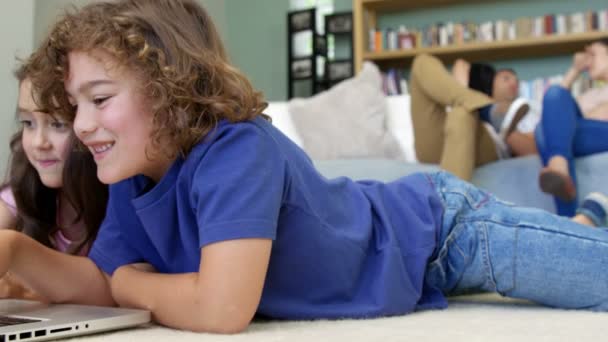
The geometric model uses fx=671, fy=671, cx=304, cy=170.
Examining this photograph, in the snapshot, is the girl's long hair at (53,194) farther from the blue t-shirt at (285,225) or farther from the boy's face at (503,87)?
the boy's face at (503,87)

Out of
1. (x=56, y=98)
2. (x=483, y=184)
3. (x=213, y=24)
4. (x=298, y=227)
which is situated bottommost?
(x=483, y=184)

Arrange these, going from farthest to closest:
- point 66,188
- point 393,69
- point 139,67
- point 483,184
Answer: point 393,69 < point 483,184 < point 66,188 < point 139,67

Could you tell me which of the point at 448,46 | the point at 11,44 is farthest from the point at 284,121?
the point at 448,46

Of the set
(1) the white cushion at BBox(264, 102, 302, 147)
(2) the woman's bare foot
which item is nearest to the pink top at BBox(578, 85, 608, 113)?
(2) the woman's bare foot

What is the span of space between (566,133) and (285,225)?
1.55m

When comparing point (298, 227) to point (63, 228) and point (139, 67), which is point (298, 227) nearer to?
point (139, 67)

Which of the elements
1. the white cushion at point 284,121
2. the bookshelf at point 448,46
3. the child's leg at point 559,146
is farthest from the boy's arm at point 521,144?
the bookshelf at point 448,46

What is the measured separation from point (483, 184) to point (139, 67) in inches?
70.2

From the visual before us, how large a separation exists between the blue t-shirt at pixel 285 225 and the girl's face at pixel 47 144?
27cm

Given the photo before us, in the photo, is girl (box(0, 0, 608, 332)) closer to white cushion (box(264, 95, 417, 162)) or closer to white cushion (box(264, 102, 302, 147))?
white cushion (box(264, 95, 417, 162))

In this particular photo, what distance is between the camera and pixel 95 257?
104 centimetres

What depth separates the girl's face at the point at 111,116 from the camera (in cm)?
86

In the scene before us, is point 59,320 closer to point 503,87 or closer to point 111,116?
point 111,116

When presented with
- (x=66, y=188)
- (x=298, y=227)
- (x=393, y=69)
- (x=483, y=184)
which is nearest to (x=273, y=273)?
(x=298, y=227)
